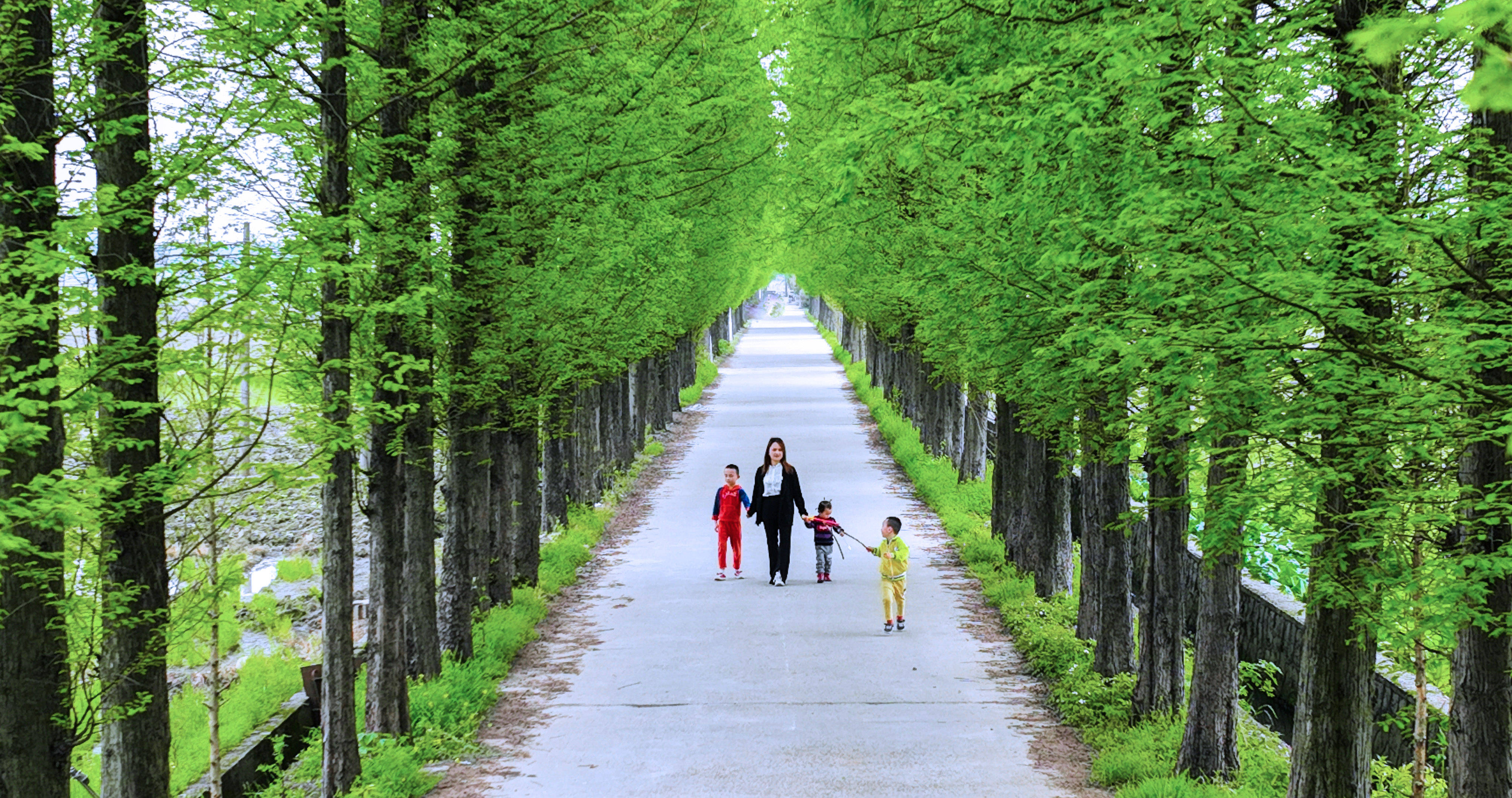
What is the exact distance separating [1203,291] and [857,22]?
525 centimetres

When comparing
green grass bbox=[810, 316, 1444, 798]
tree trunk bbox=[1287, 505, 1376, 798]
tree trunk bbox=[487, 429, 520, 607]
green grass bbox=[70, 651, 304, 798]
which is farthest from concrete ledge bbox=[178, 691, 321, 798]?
tree trunk bbox=[1287, 505, 1376, 798]

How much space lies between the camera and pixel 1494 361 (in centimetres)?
479

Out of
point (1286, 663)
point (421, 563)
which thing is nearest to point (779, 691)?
point (421, 563)

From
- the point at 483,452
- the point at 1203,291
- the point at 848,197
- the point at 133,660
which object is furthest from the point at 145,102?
the point at 483,452

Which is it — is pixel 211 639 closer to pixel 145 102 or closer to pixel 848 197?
pixel 145 102

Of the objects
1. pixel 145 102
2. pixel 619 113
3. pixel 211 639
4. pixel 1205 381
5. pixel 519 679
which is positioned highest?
pixel 619 113

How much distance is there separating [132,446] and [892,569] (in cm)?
916

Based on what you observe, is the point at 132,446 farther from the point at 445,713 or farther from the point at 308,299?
the point at 445,713

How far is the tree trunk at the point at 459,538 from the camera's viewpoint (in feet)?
44.1

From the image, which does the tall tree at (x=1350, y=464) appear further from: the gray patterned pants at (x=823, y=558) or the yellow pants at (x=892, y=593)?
the gray patterned pants at (x=823, y=558)

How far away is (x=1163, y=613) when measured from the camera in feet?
33.3

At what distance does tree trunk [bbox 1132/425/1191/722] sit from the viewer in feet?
32.5

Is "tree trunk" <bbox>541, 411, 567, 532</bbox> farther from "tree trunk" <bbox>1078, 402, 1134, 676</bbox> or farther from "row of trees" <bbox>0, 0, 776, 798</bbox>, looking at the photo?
"tree trunk" <bbox>1078, 402, 1134, 676</bbox>

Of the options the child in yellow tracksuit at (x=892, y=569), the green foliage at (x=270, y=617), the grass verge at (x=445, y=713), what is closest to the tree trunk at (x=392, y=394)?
the grass verge at (x=445, y=713)
